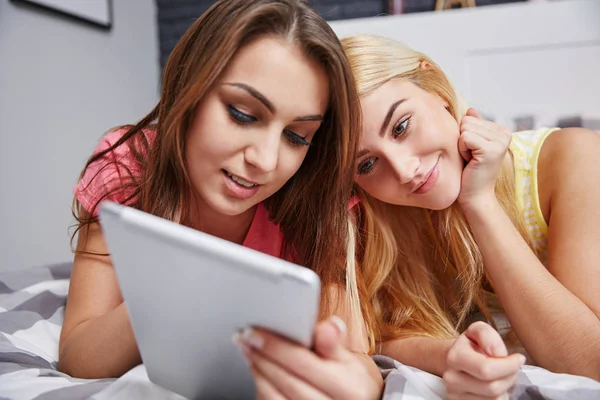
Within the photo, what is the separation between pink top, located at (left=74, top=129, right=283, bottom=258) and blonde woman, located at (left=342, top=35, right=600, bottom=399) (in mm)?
221

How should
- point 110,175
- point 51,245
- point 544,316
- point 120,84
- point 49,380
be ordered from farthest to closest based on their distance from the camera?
point 120,84
point 51,245
point 110,175
point 544,316
point 49,380

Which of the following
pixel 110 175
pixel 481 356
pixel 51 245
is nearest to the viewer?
pixel 481 356

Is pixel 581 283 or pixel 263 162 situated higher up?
pixel 263 162

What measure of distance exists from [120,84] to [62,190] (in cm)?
62

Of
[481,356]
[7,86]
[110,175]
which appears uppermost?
[7,86]

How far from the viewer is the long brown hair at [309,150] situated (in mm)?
834

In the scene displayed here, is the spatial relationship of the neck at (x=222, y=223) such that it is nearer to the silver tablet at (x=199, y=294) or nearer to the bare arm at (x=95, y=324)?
the bare arm at (x=95, y=324)

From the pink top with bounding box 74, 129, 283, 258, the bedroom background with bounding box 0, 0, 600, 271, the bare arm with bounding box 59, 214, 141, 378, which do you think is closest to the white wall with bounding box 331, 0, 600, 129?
the bedroom background with bounding box 0, 0, 600, 271

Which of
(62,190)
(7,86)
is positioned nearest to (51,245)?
(62,190)

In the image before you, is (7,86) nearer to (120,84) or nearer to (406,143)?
(120,84)

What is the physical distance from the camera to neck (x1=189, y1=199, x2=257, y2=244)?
41.1 inches

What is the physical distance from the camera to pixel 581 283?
3.16 feet

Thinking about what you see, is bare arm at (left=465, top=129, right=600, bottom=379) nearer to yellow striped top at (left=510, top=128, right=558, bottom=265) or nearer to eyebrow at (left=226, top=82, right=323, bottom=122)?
yellow striped top at (left=510, top=128, right=558, bottom=265)

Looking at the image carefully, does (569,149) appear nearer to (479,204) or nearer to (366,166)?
(479,204)
